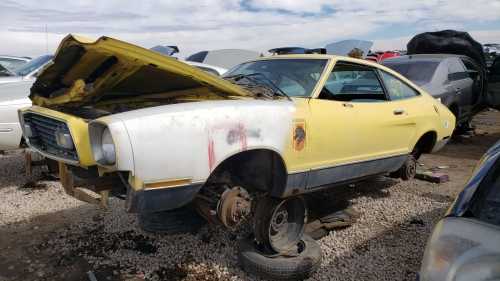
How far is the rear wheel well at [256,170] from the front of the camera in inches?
117

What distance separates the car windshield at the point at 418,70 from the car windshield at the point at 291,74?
3786 millimetres

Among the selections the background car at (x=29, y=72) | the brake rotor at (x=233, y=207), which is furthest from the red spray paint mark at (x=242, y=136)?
the background car at (x=29, y=72)

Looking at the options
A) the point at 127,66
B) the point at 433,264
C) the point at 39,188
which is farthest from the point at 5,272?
the point at 433,264

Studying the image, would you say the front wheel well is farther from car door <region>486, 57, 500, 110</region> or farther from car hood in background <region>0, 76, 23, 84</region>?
car hood in background <region>0, 76, 23, 84</region>

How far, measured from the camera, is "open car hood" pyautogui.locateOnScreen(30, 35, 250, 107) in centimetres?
275

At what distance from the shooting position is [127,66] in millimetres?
2938

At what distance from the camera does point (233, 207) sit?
9.11 feet

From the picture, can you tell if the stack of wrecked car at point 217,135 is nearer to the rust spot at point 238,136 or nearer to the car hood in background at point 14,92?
the rust spot at point 238,136

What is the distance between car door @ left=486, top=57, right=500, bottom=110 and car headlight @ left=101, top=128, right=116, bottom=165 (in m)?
7.86

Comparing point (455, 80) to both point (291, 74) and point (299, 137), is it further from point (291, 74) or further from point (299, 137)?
point (299, 137)

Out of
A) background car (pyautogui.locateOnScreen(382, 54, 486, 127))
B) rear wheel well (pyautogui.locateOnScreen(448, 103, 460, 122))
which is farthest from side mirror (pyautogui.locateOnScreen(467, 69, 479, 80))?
rear wheel well (pyautogui.locateOnScreen(448, 103, 460, 122))

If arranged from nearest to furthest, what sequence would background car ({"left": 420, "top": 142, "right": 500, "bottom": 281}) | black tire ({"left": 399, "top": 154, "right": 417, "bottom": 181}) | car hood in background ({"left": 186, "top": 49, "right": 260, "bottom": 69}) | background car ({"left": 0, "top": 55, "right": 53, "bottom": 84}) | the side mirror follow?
background car ({"left": 420, "top": 142, "right": 500, "bottom": 281}), black tire ({"left": 399, "top": 154, "right": 417, "bottom": 181}), background car ({"left": 0, "top": 55, "right": 53, "bottom": 84}), the side mirror, car hood in background ({"left": 186, "top": 49, "right": 260, "bottom": 69})

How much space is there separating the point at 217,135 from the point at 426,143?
10.5 ft

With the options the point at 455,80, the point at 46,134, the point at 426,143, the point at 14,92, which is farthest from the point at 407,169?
the point at 14,92
